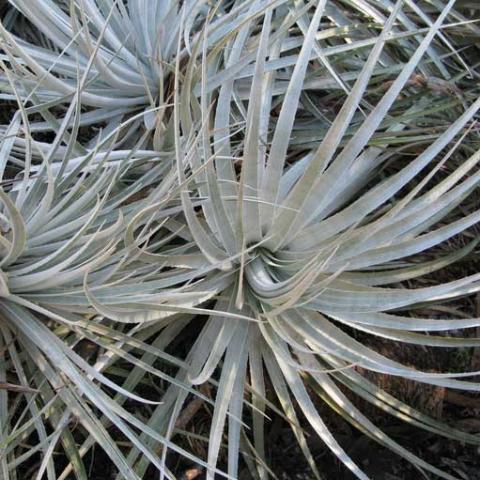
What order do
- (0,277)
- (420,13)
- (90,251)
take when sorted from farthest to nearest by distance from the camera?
(420,13)
(90,251)
(0,277)

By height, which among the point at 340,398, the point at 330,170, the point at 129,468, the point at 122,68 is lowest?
the point at 129,468

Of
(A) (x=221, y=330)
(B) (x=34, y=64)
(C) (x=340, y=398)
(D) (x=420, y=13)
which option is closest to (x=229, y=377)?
(A) (x=221, y=330)

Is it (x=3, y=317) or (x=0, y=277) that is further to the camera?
(x=3, y=317)

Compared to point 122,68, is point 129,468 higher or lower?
lower

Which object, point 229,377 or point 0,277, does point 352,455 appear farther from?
point 0,277

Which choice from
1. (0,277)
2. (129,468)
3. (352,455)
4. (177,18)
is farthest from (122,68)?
(352,455)

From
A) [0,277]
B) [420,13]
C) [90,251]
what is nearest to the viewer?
[0,277]
